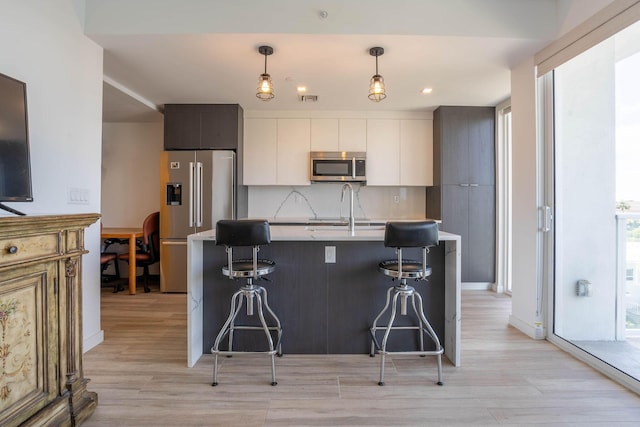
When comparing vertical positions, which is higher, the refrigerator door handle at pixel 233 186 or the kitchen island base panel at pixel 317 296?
the refrigerator door handle at pixel 233 186

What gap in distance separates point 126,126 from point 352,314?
4.41 m

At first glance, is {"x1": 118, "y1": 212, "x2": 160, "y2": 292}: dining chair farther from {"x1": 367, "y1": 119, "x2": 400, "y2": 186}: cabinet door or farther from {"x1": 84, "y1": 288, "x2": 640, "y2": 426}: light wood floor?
{"x1": 367, "y1": 119, "x2": 400, "y2": 186}: cabinet door

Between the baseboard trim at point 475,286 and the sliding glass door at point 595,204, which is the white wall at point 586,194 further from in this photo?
the baseboard trim at point 475,286

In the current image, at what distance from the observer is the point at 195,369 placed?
7.13 ft

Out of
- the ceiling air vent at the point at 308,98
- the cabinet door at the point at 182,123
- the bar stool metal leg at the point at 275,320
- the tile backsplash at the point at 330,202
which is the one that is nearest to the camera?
the bar stool metal leg at the point at 275,320

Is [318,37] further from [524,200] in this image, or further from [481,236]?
[481,236]

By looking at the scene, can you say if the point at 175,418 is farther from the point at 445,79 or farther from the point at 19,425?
the point at 445,79

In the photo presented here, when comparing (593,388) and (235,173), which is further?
(235,173)

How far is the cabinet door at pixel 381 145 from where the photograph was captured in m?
→ 4.42

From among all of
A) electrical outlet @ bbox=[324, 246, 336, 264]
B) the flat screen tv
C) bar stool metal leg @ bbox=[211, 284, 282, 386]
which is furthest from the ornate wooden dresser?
electrical outlet @ bbox=[324, 246, 336, 264]

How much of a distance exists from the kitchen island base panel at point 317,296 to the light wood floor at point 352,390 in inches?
4.5

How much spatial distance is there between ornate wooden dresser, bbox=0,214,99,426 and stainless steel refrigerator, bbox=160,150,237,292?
228cm

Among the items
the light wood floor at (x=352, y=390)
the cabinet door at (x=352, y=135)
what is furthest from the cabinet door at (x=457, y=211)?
the light wood floor at (x=352, y=390)

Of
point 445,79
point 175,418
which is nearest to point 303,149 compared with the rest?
point 445,79
